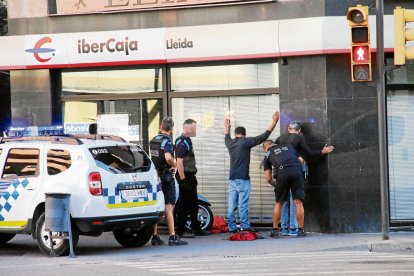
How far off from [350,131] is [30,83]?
672 cm

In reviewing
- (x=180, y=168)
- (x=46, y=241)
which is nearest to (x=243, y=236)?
(x=180, y=168)

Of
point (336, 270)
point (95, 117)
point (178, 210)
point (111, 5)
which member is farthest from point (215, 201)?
point (336, 270)

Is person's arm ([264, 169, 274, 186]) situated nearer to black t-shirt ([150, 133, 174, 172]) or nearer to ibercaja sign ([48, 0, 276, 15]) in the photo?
black t-shirt ([150, 133, 174, 172])

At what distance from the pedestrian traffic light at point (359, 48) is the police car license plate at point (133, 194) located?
372 centimetres

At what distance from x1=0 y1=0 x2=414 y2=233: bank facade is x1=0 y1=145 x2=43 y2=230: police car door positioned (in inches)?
172

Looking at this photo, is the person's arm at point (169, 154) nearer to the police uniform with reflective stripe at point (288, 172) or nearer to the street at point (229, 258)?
the street at point (229, 258)

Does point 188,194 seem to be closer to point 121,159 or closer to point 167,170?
point 167,170

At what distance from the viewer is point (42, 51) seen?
66.5 feet

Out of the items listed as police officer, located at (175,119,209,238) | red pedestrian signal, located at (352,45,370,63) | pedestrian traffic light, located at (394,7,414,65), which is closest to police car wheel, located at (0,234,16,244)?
police officer, located at (175,119,209,238)

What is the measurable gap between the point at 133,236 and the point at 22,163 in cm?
229

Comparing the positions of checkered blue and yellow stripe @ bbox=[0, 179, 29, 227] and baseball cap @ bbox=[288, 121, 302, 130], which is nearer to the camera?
checkered blue and yellow stripe @ bbox=[0, 179, 29, 227]

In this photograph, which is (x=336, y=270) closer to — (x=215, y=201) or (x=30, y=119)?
(x=215, y=201)

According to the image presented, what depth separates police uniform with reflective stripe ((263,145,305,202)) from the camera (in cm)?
1764

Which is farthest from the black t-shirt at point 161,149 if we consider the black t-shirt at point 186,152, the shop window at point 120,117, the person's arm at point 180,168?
the shop window at point 120,117
